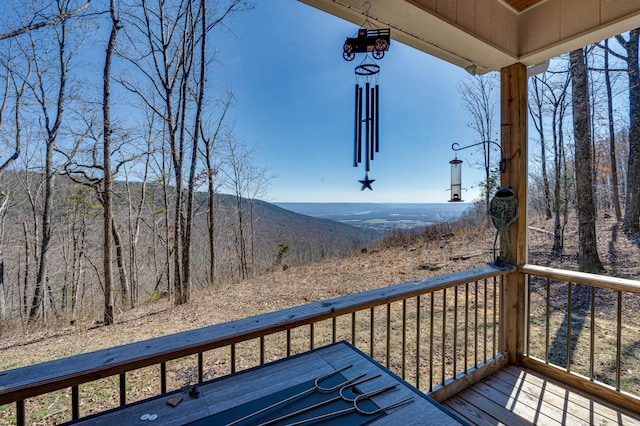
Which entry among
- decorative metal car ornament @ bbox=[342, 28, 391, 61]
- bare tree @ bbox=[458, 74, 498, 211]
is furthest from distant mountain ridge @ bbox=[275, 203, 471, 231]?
decorative metal car ornament @ bbox=[342, 28, 391, 61]

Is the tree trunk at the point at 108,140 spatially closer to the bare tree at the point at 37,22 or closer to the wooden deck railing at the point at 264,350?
the bare tree at the point at 37,22

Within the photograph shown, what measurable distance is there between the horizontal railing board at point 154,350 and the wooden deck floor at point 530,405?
0.98 m

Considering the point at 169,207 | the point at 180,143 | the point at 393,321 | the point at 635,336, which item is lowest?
the point at 393,321

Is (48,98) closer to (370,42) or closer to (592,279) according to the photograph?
(370,42)

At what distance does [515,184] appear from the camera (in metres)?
2.23

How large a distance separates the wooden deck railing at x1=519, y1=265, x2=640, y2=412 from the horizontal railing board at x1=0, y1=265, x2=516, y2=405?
1.36 meters

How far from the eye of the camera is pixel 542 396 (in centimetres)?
188

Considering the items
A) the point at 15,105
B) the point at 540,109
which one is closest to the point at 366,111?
the point at 540,109

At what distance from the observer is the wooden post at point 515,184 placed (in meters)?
2.23

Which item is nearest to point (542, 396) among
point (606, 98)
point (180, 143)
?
point (606, 98)

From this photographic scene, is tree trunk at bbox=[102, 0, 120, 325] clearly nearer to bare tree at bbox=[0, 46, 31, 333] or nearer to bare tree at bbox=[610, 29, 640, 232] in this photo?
bare tree at bbox=[0, 46, 31, 333]

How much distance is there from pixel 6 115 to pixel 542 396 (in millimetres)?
8219

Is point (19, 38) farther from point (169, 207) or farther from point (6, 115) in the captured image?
point (169, 207)

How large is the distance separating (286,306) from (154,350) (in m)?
4.46
